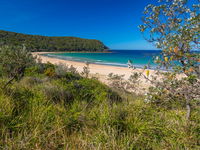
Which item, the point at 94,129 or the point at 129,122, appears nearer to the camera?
the point at 94,129

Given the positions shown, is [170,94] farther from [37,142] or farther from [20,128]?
→ [20,128]

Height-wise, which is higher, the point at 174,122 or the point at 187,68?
the point at 187,68

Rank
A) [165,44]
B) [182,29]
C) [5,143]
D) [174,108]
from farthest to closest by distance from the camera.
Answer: [174,108], [165,44], [182,29], [5,143]

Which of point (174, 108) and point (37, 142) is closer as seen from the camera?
point (37, 142)

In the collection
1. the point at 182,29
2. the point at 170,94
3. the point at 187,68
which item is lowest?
the point at 170,94

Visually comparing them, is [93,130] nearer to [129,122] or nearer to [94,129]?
[94,129]

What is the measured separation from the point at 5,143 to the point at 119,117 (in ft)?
6.69

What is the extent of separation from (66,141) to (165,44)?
2750 millimetres

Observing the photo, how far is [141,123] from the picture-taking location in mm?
2506

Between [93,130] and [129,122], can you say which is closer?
[93,130]

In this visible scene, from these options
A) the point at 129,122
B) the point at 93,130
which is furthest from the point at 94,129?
the point at 129,122

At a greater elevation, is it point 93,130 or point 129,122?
point 129,122

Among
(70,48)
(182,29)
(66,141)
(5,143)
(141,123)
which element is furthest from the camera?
(70,48)

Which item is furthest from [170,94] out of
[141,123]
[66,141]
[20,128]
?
[20,128]
